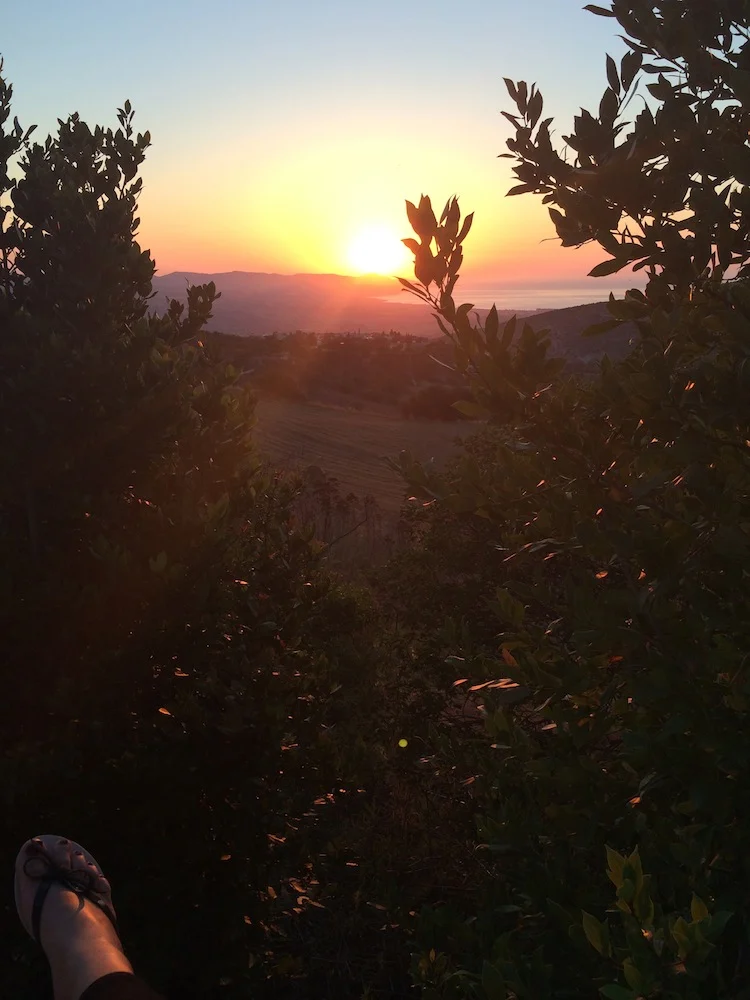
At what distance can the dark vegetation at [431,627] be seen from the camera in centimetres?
181

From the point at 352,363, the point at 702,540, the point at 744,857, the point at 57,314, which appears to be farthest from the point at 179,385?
the point at 352,363

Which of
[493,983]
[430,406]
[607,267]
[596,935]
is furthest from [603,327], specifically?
[430,406]

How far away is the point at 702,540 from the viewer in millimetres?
1927

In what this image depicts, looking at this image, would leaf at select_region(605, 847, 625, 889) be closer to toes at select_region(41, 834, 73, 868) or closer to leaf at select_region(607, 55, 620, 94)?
leaf at select_region(607, 55, 620, 94)

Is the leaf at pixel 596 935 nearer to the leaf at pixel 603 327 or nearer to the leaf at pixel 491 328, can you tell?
the leaf at pixel 491 328

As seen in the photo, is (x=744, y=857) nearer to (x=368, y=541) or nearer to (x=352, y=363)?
(x=368, y=541)

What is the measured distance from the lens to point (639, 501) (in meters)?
1.97

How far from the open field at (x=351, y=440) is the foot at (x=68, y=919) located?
18.6 meters

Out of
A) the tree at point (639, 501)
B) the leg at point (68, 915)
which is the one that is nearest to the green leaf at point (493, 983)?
the tree at point (639, 501)

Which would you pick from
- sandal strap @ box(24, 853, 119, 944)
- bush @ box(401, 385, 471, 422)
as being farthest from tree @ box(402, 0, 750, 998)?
bush @ box(401, 385, 471, 422)

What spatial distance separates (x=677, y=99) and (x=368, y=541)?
43.0ft

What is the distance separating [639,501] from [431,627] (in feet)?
15.4

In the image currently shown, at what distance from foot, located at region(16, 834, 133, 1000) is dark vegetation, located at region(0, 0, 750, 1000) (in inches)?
Answer: 8.8

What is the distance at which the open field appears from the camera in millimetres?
26703
